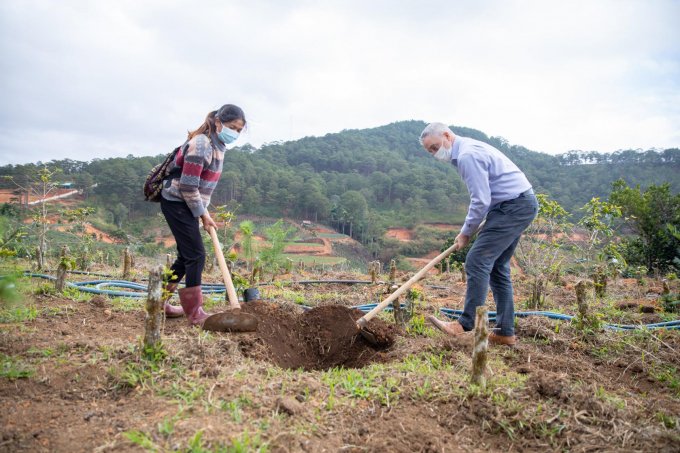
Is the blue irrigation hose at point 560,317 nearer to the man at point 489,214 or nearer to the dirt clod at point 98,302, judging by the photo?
the man at point 489,214

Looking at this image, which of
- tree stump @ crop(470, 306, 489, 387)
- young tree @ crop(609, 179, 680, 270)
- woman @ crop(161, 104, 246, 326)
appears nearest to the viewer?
tree stump @ crop(470, 306, 489, 387)

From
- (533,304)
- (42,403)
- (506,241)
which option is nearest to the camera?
(42,403)

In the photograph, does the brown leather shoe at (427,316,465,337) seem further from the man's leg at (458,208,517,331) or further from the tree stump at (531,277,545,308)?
the tree stump at (531,277,545,308)

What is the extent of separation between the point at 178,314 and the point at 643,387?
364 cm

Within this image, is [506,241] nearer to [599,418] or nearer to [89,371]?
[599,418]

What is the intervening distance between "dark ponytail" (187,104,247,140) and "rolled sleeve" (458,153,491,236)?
6.19ft

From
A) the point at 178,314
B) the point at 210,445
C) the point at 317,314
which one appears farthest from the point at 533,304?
the point at 210,445

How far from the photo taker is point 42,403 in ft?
6.02

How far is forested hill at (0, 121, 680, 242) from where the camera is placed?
4444 cm

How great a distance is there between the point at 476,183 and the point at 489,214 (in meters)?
0.37

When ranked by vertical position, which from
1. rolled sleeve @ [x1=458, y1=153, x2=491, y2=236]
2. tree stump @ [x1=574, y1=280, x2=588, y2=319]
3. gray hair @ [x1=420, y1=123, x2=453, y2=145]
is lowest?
tree stump @ [x1=574, y1=280, x2=588, y2=319]

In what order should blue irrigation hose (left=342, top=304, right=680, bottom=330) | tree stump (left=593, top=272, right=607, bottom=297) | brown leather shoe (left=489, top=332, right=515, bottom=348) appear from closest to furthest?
brown leather shoe (left=489, top=332, right=515, bottom=348) < blue irrigation hose (left=342, top=304, right=680, bottom=330) < tree stump (left=593, top=272, right=607, bottom=297)

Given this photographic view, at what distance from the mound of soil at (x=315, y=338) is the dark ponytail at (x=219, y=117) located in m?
1.58

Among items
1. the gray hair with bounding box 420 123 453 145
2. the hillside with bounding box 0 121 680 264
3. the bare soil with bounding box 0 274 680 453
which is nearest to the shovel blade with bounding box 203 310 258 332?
the bare soil with bounding box 0 274 680 453
